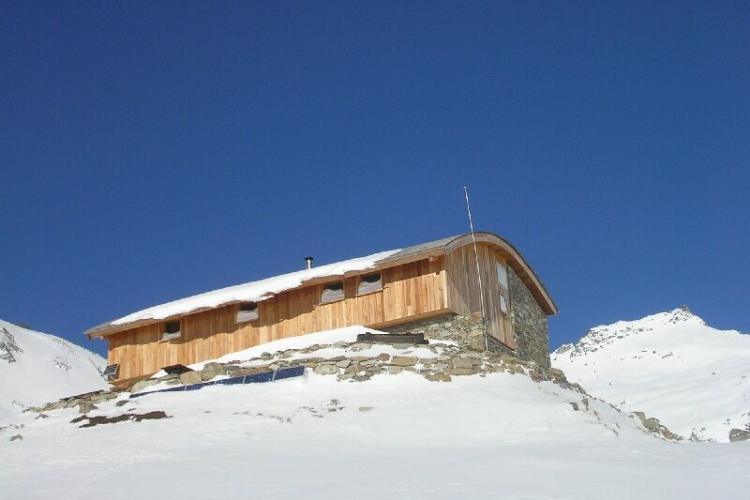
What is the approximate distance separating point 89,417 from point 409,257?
30.8 ft

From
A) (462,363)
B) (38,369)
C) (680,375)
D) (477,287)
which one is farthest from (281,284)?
(680,375)

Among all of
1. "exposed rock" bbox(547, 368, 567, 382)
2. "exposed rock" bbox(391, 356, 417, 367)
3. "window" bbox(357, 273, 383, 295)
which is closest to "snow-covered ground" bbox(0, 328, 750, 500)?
"exposed rock" bbox(391, 356, 417, 367)

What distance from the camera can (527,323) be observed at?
93.0 feet

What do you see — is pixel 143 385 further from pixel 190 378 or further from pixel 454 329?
pixel 454 329

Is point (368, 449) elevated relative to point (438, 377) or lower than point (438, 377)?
lower

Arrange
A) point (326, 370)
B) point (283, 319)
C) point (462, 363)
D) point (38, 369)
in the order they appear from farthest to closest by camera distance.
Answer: point (38, 369) < point (283, 319) < point (462, 363) < point (326, 370)

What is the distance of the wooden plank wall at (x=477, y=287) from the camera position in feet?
77.1

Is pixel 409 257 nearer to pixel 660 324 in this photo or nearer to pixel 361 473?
pixel 361 473

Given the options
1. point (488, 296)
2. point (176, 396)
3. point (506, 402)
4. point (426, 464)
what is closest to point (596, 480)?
point (426, 464)

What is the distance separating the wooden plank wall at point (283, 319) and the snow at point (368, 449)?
5.18 meters

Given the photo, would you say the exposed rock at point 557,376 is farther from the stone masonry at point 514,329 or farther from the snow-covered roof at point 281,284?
the snow-covered roof at point 281,284

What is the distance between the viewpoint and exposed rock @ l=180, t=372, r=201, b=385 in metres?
19.8

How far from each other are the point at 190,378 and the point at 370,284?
6.20 m

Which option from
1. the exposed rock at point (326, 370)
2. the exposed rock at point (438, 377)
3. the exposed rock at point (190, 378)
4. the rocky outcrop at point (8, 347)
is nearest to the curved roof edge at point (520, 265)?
the exposed rock at point (438, 377)
